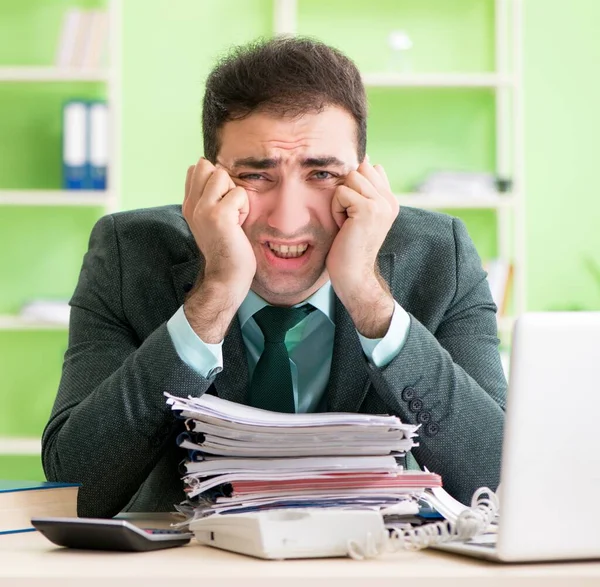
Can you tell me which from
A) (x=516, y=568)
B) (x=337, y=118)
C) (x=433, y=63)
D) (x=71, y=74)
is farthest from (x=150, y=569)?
(x=433, y=63)

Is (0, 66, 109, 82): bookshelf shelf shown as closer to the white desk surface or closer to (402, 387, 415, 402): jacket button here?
(402, 387, 415, 402): jacket button

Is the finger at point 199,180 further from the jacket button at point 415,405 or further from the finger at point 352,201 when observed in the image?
the jacket button at point 415,405

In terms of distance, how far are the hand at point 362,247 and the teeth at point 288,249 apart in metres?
0.09

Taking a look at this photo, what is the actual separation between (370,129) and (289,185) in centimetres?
258

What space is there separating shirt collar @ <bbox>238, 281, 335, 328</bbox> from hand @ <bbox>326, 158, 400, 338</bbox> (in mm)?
162

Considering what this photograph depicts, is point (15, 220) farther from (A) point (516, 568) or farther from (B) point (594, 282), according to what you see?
(A) point (516, 568)

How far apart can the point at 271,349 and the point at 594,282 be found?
9.13 ft

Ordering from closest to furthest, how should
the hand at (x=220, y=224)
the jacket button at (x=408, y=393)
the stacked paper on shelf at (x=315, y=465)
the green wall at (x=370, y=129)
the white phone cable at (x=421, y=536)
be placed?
1. the white phone cable at (x=421, y=536)
2. the stacked paper on shelf at (x=315, y=465)
3. the jacket button at (x=408, y=393)
4. the hand at (x=220, y=224)
5. the green wall at (x=370, y=129)

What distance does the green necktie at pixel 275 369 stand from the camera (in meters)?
1.68

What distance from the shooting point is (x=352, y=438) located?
1129 millimetres

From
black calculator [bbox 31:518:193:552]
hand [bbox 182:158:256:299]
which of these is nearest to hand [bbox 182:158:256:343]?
hand [bbox 182:158:256:299]

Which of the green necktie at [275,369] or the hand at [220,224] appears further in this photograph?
the green necktie at [275,369]

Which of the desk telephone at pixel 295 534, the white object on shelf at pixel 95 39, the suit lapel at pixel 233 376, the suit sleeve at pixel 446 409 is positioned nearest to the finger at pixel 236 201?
the suit lapel at pixel 233 376

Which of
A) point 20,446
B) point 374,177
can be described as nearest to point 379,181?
point 374,177
